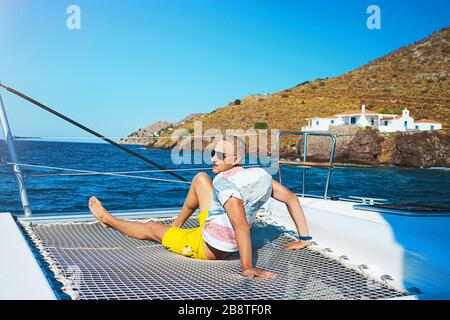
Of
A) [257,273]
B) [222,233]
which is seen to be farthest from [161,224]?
[257,273]

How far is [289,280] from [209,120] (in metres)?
71.2

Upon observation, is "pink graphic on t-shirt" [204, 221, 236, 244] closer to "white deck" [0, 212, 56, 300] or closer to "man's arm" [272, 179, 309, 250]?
"man's arm" [272, 179, 309, 250]

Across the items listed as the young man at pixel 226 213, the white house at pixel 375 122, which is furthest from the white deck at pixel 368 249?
the white house at pixel 375 122

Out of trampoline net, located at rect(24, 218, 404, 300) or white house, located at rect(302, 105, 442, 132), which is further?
white house, located at rect(302, 105, 442, 132)

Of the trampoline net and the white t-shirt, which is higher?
the white t-shirt

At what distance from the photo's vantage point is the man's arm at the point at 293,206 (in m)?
3.02

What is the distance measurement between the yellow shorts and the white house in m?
53.1

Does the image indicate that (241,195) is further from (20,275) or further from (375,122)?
(375,122)

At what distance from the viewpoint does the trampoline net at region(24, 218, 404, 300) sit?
217 cm

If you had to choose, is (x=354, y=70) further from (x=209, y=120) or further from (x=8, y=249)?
(x=8, y=249)

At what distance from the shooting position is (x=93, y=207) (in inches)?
143

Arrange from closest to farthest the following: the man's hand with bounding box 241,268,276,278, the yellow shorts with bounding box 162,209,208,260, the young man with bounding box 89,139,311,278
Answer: the man's hand with bounding box 241,268,276,278, the young man with bounding box 89,139,311,278, the yellow shorts with bounding box 162,209,208,260

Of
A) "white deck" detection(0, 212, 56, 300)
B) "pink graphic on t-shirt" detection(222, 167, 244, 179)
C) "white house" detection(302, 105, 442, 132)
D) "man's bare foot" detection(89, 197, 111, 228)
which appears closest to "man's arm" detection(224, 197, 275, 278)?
"pink graphic on t-shirt" detection(222, 167, 244, 179)

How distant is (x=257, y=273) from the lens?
2441mm
